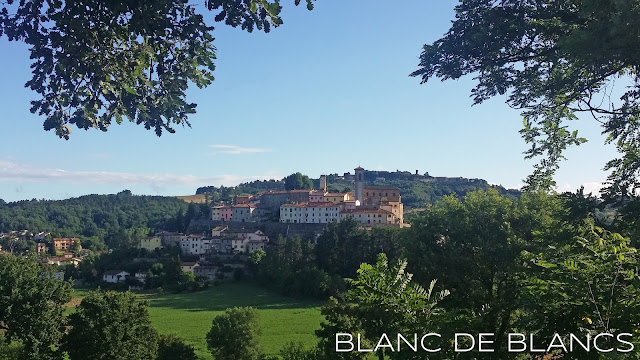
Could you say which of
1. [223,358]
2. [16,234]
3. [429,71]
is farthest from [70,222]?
[429,71]

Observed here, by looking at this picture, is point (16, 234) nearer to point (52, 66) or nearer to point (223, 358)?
point (223, 358)

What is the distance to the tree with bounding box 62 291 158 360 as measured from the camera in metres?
21.5

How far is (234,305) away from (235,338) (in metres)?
24.8

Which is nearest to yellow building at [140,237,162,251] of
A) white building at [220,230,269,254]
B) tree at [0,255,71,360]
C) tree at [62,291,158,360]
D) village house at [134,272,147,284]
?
white building at [220,230,269,254]

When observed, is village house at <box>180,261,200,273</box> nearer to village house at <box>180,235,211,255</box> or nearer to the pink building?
village house at <box>180,235,211,255</box>

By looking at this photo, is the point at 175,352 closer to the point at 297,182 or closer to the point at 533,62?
the point at 533,62

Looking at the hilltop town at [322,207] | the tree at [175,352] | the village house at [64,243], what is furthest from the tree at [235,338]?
the village house at [64,243]

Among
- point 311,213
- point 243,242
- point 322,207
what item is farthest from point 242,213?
point 322,207

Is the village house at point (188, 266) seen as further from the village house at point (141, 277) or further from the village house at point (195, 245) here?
the village house at point (195, 245)

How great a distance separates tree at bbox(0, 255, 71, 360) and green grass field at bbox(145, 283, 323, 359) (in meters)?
10.3

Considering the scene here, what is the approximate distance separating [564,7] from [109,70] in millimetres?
5751

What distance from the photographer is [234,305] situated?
5041cm

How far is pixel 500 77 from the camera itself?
6.98m

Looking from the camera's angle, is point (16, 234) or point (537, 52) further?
point (16, 234)
